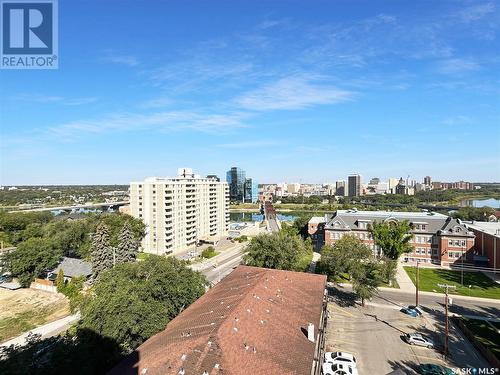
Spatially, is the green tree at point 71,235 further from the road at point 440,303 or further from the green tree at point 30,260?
the road at point 440,303

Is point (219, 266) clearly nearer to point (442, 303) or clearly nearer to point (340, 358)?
point (442, 303)

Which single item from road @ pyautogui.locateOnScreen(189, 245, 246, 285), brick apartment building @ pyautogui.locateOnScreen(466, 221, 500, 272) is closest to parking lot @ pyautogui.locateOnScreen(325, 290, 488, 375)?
road @ pyautogui.locateOnScreen(189, 245, 246, 285)

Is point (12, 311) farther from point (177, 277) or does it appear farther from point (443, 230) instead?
point (443, 230)

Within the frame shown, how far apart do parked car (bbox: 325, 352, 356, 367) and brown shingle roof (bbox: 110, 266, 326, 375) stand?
10.9 feet

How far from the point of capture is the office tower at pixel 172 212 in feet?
232

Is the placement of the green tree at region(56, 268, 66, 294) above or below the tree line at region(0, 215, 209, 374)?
below

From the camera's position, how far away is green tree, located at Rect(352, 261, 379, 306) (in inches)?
1453

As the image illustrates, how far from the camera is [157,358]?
732 inches

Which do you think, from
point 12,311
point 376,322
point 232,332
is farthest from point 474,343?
point 12,311

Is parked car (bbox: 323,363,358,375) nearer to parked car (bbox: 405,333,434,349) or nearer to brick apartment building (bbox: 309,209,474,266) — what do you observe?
parked car (bbox: 405,333,434,349)

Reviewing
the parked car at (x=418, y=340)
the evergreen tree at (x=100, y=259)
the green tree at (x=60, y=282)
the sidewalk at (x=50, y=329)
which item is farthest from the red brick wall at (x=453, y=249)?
the green tree at (x=60, y=282)

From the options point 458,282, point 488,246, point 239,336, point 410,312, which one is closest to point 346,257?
point 410,312

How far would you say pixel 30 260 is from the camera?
48.2 m

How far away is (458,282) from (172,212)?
181 feet
